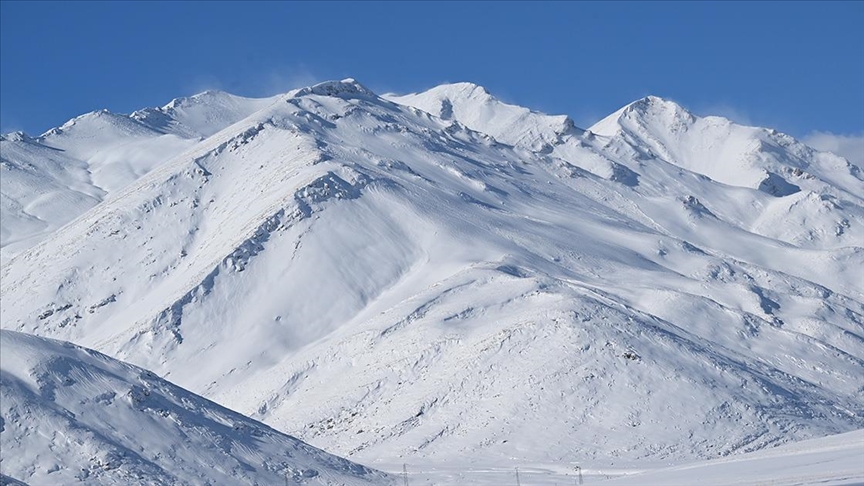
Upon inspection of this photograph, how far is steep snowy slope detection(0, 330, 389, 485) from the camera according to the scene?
53781mm

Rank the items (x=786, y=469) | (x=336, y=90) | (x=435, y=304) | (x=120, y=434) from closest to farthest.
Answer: (x=786, y=469) < (x=120, y=434) < (x=435, y=304) < (x=336, y=90)

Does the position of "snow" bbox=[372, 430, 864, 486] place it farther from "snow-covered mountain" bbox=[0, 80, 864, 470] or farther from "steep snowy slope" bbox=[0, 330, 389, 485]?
"steep snowy slope" bbox=[0, 330, 389, 485]

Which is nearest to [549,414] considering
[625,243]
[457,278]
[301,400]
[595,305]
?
[595,305]

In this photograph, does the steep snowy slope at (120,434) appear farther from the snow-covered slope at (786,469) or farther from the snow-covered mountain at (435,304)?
the snow-covered mountain at (435,304)

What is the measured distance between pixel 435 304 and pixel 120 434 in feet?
174

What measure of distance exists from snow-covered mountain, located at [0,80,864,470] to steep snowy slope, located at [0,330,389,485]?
19.1 m

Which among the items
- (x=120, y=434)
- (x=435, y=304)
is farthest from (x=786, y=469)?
(x=435, y=304)

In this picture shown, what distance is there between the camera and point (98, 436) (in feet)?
183

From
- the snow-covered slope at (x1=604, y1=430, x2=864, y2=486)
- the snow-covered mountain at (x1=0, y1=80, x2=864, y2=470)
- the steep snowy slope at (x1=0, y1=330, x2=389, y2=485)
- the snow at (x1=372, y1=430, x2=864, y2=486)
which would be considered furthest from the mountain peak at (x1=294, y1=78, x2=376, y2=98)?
the snow-covered slope at (x1=604, y1=430, x2=864, y2=486)

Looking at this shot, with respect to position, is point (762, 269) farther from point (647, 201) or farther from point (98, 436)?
point (98, 436)

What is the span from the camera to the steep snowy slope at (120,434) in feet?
176

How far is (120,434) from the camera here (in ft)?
188

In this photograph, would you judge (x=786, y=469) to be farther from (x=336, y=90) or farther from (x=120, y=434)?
(x=336, y=90)

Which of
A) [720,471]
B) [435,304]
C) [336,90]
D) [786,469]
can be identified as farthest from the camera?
[336,90]
